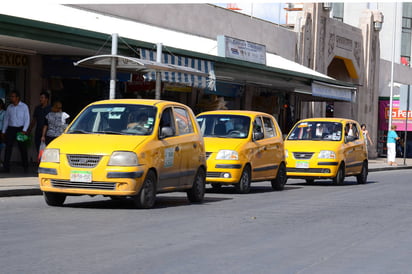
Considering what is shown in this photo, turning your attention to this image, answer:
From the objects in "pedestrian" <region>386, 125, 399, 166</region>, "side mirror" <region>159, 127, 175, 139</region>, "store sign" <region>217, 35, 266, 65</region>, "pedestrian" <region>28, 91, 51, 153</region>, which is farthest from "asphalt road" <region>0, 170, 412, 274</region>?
"pedestrian" <region>386, 125, 399, 166</region>

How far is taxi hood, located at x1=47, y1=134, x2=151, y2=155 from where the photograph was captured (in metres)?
12.5

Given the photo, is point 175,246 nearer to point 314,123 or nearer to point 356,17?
point 314,123

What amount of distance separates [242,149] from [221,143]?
45 centimetres

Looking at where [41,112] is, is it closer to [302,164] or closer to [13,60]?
[13,60]

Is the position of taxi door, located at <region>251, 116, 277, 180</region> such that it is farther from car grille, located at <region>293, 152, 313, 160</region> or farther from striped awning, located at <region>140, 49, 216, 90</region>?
striped awning, located at <region>140, 49, 216, 90</region>

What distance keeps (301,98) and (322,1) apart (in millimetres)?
4913

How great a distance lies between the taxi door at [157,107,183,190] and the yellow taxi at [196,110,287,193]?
3.18 m

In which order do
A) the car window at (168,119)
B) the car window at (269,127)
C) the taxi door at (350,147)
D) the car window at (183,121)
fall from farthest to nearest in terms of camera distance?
1. the taxi door at (350,147)
2. the car window at (269,127)
3. the car window at (183,121)
4. the car window at (168,119)

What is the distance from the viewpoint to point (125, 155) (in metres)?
12.5

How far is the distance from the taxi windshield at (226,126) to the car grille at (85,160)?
583cm

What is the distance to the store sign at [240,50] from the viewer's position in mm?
27281

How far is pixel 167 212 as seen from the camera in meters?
12.7

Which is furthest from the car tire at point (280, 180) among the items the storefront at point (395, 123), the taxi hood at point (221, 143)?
the storefront at point (395, 123)

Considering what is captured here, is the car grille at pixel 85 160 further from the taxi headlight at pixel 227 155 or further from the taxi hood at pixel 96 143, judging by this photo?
the taxi headlight at pixel 227 155
